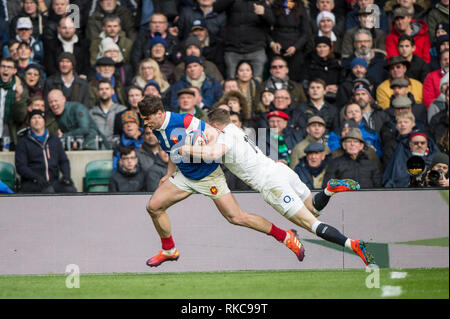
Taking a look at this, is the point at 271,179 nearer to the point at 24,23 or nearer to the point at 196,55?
the point at 196,55

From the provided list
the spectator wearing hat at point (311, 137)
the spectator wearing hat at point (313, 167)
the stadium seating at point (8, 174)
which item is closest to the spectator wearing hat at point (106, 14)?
the stadium seating at point (8, 174)

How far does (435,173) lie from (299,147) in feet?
6.76

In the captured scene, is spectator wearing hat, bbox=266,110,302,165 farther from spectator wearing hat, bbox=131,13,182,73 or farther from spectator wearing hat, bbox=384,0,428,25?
spectator wearing hat, bbox=384,0,428,25

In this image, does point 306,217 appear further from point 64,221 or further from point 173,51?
point 173,51

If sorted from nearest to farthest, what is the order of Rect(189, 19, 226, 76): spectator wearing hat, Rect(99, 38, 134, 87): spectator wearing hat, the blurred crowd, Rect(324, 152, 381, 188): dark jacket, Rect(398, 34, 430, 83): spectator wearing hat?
Rect(324, 152, 381, 188): dark jacket
the blurred crowd
Rect(398, 34, 430, 83): spectator wearing hat
Rect(99, 38, 134, 87): spectator wearing hat
Rect(189, 19, 226, 76): spectator wearing hat

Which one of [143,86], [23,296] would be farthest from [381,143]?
[23,296]

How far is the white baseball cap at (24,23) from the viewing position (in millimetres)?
14109

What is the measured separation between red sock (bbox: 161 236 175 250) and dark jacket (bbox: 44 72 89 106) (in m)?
3.79

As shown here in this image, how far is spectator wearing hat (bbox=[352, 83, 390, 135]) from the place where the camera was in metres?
12.6

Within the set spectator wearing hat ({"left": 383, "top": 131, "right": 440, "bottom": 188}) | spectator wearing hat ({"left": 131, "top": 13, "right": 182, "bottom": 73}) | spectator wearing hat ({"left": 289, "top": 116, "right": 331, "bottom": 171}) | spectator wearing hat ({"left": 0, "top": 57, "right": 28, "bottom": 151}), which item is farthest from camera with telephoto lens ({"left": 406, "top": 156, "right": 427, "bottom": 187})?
spectator wearing hat ({"left": 0, "top": 57, "right": 28, "bottom": 151})

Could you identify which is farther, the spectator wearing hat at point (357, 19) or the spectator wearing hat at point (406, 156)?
the spectator wearing hat at point (357, 19)

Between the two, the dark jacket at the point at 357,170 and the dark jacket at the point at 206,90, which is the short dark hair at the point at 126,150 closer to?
the dark jacket at the point at 206,90

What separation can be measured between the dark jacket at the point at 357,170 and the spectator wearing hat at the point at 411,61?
2.77 meters

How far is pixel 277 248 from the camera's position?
1069cm
